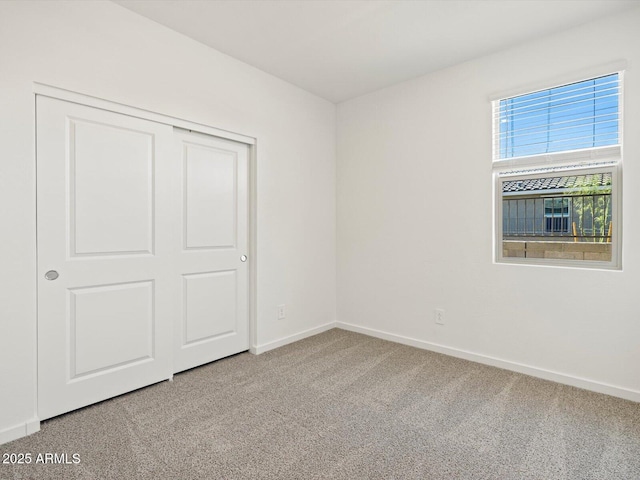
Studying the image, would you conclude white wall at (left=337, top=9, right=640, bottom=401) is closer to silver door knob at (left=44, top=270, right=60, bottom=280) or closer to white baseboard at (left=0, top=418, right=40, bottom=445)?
silver door knob at (left=44, top=270, right=60, bottom=280)

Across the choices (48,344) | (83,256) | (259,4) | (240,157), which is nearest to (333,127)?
(240,157)

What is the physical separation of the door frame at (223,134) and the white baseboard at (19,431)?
1.94 feet

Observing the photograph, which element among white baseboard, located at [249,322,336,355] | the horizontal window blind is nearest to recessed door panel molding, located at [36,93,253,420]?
white baseboard, located at [249,322,336,355]

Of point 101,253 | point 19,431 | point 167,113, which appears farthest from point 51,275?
point 167,113

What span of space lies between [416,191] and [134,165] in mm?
2478

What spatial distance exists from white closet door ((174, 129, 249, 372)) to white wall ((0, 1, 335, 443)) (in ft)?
0.59

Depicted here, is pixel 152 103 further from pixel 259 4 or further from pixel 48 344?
pixel 48 344

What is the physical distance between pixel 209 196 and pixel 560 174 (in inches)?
112

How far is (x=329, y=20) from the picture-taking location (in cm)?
248

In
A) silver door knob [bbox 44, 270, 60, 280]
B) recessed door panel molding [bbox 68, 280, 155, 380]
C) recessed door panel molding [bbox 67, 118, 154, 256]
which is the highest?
recessed door panel molding [bbox 67, 118, 154, 256]

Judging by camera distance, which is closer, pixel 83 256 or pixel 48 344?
pixel 48 344

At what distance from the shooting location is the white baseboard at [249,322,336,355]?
10.6 ft

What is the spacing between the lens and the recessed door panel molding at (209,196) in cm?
280

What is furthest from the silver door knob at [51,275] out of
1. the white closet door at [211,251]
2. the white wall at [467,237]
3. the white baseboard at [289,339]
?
the white wall at [467,237]
